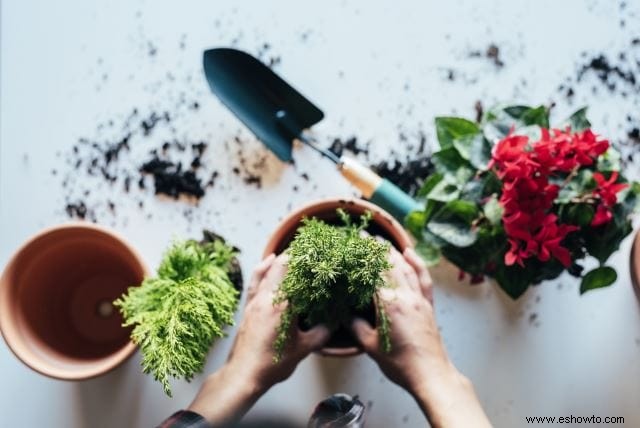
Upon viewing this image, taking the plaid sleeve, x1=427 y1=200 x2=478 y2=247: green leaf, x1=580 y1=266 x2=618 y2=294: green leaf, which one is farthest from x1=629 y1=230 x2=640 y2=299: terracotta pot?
the plaid sleeve

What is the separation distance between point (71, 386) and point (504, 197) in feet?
2.53

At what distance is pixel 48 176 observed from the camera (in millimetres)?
1174

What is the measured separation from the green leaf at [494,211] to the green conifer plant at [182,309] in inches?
15.1

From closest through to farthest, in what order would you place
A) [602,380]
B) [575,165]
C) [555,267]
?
1. [575,165]
2. [555,267]
3. [602,380]

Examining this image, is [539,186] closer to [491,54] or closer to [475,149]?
[475,149]

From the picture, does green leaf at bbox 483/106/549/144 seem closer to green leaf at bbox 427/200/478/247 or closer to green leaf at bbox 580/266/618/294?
green leaf at bbox 427/200/478/247

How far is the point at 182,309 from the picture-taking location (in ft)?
2.87

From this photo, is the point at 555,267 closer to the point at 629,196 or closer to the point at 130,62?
the point at 629,196

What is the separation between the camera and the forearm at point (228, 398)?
0.93 meters

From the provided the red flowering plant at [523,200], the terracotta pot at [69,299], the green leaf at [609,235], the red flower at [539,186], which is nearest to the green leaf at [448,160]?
the red flowering plant at [523,200]

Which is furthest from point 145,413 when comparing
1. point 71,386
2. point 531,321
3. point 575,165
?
point 575,165

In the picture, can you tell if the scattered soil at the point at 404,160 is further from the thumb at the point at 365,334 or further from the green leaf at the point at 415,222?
the thumb at the point at 365,334

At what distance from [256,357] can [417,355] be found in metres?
0.22

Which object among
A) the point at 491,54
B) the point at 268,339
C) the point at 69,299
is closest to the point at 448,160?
the point at 491,54
